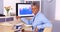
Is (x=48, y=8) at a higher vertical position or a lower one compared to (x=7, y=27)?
higher

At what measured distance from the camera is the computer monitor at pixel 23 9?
1.77 metres

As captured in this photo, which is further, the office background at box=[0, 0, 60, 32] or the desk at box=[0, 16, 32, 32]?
the office background at box=[0, 0, 60, 32]

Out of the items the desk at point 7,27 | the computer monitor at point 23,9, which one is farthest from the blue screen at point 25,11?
the desk at point 7,27

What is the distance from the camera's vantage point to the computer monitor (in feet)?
5.81

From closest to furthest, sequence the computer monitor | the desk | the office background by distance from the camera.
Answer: the desk < the office background < the computer monitor

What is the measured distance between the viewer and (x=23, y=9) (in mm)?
1769

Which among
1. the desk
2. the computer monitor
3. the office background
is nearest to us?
the desk

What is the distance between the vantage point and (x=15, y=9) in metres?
1.81

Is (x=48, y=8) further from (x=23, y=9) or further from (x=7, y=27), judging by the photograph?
(x=7, y=27)

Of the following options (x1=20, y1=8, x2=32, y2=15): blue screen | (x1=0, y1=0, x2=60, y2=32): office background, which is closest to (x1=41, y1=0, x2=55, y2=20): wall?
(x1=0, y1=0, x2=60, y2=32): office background

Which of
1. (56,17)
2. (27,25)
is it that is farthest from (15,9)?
(56,17)

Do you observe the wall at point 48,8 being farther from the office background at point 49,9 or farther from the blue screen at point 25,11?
the blue screen at point 25,11

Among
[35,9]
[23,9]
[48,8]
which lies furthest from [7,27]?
[48,8]

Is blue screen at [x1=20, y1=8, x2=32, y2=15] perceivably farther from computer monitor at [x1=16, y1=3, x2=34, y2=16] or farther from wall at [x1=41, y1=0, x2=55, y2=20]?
wall at [x1=41, y1=0, x2=55, y2=20]
